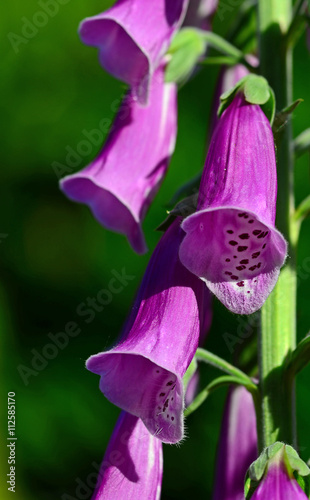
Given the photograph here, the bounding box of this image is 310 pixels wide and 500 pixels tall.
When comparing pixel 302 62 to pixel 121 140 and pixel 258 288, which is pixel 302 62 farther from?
pixel 258 288

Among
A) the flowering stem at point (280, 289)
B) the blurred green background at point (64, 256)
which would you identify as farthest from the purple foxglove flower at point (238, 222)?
the blurred green background at point (64, 256)

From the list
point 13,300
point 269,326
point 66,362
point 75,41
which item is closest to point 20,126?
point 75,41

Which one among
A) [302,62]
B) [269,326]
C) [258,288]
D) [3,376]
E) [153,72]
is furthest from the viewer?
[3,376]

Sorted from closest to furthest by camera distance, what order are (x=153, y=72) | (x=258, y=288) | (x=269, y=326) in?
(x=258, y=288) < (x=269, y=326) < (x=153, y=72)

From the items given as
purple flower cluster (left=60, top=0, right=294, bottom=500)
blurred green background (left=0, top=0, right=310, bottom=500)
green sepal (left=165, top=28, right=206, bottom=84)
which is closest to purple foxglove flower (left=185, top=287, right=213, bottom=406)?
purple flower cluster (left=60, top=0, right=294, bottom=500)

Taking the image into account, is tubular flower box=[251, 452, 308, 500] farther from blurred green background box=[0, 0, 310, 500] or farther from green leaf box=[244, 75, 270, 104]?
blurred green background box=[0, 0, 310, 500]

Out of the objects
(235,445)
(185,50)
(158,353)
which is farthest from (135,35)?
(235,445)
